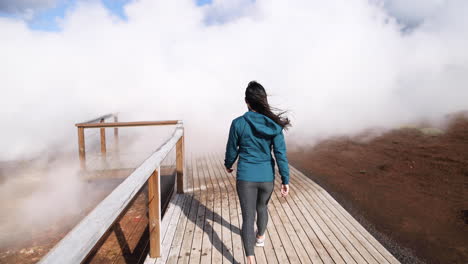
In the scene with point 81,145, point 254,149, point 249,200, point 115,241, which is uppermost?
point 254,149

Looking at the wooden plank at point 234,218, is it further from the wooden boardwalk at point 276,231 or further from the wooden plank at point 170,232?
the wooden plank at point 170,232

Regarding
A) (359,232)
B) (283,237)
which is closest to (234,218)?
(283,237)

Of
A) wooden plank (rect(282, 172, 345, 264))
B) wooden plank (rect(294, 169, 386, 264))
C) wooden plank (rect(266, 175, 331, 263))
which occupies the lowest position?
wooden plank (rect(266, 175, 331, 263))

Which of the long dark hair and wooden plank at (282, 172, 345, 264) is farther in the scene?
wooden plank at (282, 172, 345, 264)

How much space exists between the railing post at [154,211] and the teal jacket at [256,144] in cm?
70

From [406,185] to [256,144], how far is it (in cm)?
505

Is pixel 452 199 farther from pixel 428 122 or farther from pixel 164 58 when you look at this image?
pixel 164 58

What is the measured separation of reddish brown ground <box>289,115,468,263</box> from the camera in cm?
383

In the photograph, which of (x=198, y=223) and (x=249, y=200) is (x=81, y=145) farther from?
(x=249, y=200)

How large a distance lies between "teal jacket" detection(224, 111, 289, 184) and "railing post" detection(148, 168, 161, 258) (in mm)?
696

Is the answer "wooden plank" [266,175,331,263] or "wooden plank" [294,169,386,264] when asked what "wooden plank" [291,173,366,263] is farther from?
"wooden plank" [266,175,331,263]

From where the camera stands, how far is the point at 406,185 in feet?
19.1

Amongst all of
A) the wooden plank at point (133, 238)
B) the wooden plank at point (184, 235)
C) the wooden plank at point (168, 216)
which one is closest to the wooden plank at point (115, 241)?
the wooden plank at point (133, 238)

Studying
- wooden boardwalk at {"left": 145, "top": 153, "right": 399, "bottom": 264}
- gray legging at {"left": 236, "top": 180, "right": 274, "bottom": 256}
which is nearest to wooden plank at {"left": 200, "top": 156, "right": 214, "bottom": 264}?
wooden boardwalk at {"left": 145, "top": 153, "right": 399, "bottom": 264}
